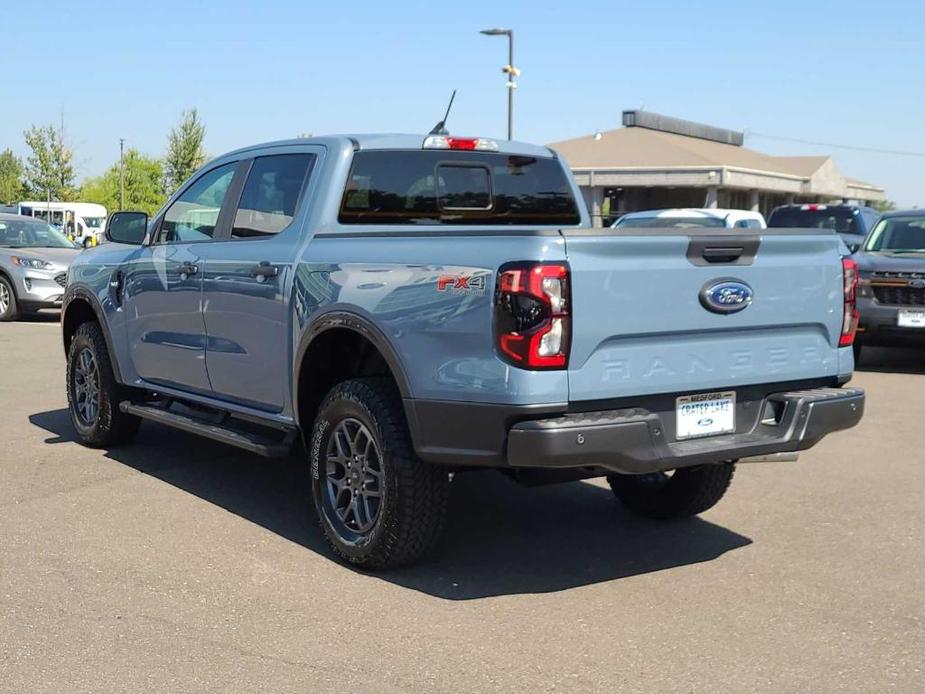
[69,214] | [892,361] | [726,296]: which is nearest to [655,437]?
[726,296]

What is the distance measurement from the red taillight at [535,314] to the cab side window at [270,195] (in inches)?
71.8

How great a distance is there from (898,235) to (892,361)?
58.9 inches

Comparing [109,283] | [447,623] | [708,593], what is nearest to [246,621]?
[447,623]

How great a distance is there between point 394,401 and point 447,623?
97 cm

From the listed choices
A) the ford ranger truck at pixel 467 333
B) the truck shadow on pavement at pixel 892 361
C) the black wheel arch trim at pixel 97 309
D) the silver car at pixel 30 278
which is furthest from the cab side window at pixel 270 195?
the silver car at pixel 30 278

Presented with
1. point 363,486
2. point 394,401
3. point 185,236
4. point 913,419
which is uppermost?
point 185,236

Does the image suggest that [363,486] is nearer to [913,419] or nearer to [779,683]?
[779,683]

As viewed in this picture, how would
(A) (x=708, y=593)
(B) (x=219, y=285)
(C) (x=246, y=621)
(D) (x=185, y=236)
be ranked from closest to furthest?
(C) (x=246, y=621) → (A) (x=708, y=593) → (B) (x=219, y=285) → (D) (x=185, y=236)

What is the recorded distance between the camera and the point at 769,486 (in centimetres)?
679

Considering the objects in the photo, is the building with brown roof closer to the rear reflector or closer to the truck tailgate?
the rear reflector

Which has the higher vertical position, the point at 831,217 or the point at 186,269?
the point at 186,269

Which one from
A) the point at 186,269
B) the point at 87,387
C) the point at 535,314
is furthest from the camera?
the point at 87,387

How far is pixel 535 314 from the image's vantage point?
13.7 ft

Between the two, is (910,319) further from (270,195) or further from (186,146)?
(186,146)
